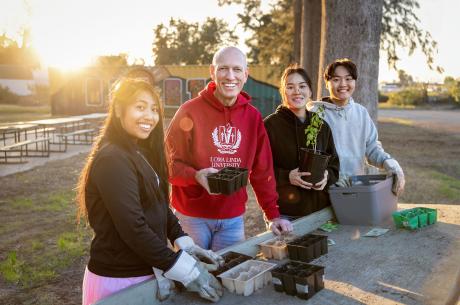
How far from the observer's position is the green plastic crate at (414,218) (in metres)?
2.88

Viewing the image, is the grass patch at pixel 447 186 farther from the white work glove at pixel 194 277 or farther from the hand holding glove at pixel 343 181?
the white work glove at pixel 194 277

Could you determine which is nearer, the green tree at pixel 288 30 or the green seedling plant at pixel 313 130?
the green seedling plant at pixel 313 130

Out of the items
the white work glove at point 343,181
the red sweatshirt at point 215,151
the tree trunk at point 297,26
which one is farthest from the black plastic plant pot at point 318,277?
the tree trunk at point 297,26

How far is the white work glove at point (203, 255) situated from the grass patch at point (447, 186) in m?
6.87

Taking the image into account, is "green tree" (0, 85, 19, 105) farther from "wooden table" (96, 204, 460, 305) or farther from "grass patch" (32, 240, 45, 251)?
"wooden table" (96, 204, 460, 305)

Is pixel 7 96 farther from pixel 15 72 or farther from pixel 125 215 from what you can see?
pixel 125 215

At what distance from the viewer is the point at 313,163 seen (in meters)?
2.72

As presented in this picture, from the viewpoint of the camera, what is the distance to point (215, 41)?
4294cm

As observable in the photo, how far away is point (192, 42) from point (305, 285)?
141ft

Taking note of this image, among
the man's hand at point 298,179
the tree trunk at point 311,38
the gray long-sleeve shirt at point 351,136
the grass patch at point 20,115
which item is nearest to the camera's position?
the man's hand at point 298,179

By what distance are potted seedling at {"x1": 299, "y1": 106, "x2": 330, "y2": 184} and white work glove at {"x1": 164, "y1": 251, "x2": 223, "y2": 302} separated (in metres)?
1.09

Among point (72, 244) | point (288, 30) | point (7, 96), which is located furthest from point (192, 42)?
point (72, 244)

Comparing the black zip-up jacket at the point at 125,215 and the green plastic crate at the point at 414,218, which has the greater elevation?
the black zip-up jacket at the point at 125,215

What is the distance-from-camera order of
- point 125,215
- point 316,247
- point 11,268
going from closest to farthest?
point 125,215 < point 316,247 < point 11,268
